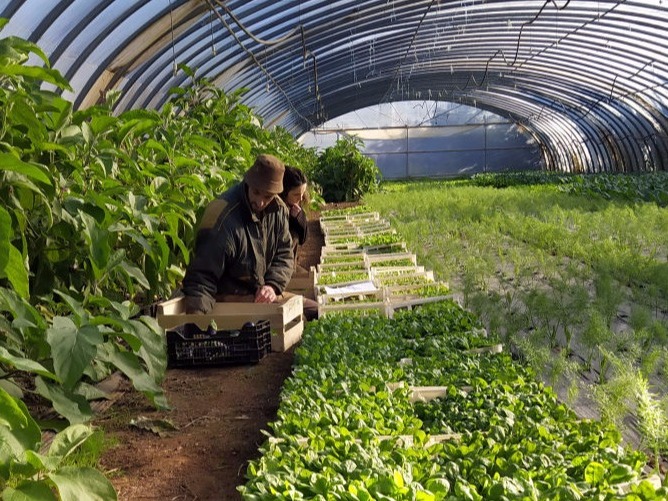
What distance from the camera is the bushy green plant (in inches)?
720

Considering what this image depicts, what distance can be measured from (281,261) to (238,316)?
38.9 inches

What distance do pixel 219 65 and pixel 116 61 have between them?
4.84 meters

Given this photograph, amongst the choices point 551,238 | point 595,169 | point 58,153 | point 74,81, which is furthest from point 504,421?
point 595,169

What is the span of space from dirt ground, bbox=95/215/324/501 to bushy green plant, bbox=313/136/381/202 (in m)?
13.6

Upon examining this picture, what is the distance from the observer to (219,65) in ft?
50.8

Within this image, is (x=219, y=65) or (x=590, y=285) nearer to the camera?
(x=590, y=285)

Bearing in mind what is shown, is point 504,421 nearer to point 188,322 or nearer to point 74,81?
point 188,322

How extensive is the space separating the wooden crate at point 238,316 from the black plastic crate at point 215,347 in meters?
0.23

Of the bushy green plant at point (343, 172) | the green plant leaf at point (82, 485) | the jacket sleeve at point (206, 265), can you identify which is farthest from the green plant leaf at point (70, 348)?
the bushy green plant at point (343, 172)

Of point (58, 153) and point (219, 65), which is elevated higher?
point (219, 65)

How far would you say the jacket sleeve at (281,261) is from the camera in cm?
597

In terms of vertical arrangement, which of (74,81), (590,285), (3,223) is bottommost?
(590,285)

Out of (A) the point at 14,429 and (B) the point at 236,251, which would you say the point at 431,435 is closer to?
(A) the point at 14,429

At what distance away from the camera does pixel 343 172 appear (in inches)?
725
